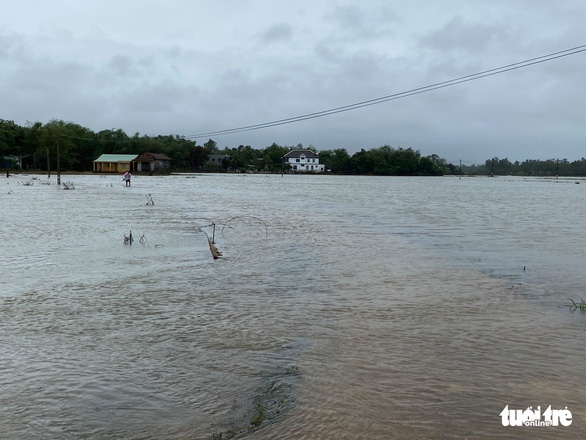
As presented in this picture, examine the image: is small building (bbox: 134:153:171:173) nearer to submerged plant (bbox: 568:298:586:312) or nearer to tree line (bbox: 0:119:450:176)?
tree line (bbox: 0:119:450:176)

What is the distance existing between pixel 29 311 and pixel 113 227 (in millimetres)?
11090

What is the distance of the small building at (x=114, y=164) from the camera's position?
104812mm

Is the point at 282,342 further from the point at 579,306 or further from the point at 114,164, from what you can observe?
the point at 114,164

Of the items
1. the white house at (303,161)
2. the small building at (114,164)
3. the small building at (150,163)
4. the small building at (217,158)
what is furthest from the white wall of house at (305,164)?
the small building at (114,164)

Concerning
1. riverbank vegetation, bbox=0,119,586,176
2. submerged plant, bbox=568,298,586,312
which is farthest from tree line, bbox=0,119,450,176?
submerged plant, bbox=568,298,586,312

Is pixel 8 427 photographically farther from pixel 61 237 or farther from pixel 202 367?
pixel 61 237

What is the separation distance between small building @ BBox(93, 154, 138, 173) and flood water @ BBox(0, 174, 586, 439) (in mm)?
95087

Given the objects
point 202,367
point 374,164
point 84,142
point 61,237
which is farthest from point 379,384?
point 374,164

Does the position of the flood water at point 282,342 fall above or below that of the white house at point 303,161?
below

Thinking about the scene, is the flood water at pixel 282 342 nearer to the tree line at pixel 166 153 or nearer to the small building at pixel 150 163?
the tree line at pixel 166 153

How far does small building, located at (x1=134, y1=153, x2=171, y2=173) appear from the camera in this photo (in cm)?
10894

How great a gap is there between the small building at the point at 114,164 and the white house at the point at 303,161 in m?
64.8

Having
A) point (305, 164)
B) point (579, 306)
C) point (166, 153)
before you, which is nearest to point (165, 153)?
point (166, 153)

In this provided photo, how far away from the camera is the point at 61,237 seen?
15625 mm
